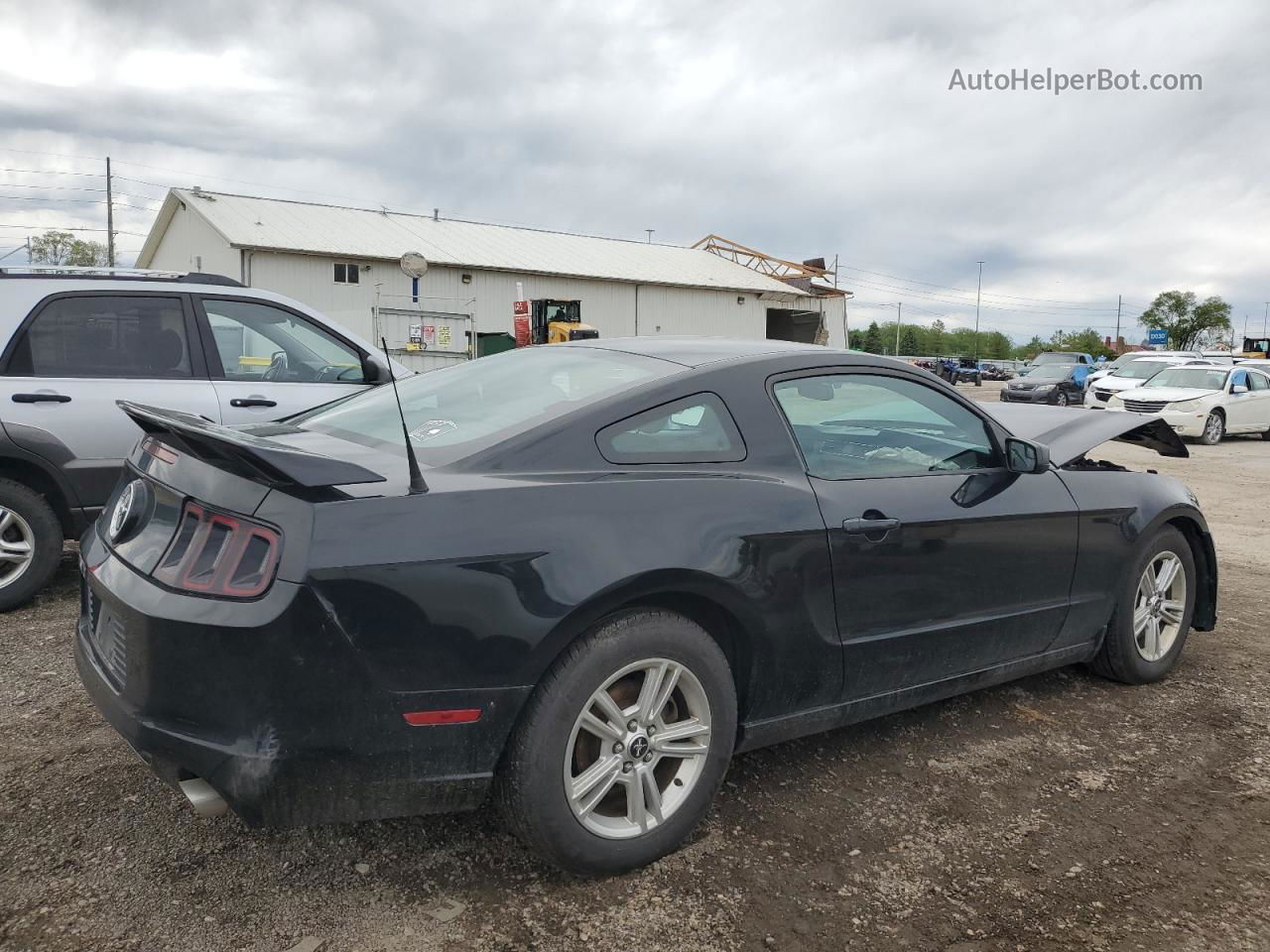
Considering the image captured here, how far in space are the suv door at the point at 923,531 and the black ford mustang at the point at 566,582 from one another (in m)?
0.01

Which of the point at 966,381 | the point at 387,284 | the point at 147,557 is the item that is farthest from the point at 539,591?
the point at 966,381

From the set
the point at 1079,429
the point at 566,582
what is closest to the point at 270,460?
the point at 566,582

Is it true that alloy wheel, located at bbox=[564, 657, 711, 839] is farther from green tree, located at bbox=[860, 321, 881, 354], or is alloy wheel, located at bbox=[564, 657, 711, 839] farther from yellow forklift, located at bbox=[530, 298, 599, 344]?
green tree, located at bbox=[860, 321, 881, 354]

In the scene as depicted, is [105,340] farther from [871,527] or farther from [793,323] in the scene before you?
[793,323]

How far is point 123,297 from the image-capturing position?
200 inches

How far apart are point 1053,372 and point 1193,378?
11.7 meters

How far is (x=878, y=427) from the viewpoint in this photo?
346 cm

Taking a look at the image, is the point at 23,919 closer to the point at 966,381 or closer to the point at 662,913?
the point at 662,913

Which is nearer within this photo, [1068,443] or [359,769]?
[359,769]

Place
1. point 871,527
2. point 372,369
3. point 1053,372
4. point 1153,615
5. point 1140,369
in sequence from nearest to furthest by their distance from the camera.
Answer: point 871,527 < point 1153,615 < point 372,369 < point 1140,369 < point 1053,372

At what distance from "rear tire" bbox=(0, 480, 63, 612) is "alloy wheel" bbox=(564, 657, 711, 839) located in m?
3.64

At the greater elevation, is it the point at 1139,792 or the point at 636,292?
the point at 636,292

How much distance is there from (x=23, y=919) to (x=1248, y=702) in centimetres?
435

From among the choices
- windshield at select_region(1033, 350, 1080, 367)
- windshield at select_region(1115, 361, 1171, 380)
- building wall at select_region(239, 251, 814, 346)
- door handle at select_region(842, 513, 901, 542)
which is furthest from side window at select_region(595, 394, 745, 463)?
windshield at select_region(1033, 350, 1080, 367)
